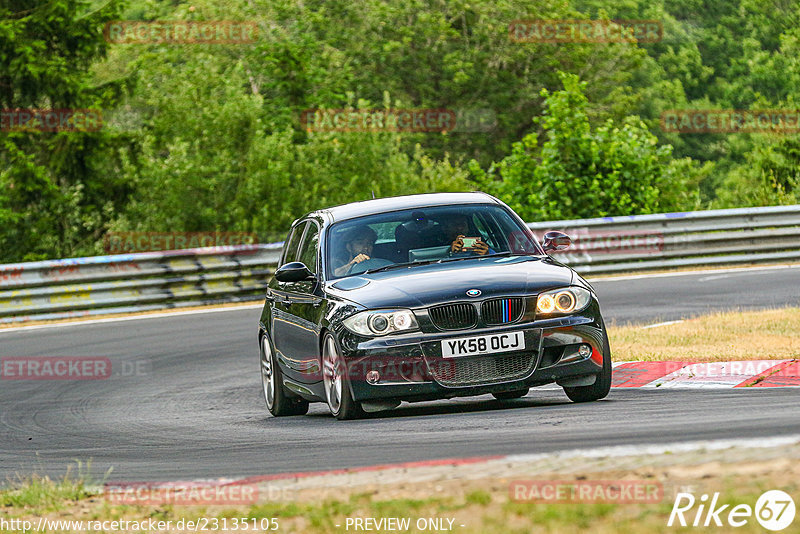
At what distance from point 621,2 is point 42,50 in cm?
4701

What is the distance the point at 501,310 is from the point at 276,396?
2.75 m

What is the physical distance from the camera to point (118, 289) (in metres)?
20.4

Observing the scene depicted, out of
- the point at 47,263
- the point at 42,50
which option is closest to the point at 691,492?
the point at 47,263

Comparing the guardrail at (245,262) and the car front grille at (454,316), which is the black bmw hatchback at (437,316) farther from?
the guardrail at (245,262)

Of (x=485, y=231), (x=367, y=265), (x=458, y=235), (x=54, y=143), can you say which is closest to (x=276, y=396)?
(x=367, y=265)

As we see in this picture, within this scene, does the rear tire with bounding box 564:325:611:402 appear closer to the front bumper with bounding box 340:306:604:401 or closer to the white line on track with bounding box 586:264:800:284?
the front bumper with bounding box 340:306:604:401

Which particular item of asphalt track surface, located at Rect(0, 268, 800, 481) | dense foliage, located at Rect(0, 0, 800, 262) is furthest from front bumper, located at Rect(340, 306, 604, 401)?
dense foliage, located at Rect(0, 0, 800, 262)

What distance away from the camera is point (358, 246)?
973cm

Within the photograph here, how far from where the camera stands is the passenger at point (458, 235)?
31.5 feet

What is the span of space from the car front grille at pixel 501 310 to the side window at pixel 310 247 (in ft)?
6.47

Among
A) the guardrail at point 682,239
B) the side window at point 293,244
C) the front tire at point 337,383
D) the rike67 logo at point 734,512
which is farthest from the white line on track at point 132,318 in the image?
the rike67 logo at point 734,512

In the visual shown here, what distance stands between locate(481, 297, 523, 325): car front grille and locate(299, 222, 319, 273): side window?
1973 mm

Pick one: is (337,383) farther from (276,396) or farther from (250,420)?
(276,396)

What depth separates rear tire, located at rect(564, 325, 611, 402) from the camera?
28.7 feet
